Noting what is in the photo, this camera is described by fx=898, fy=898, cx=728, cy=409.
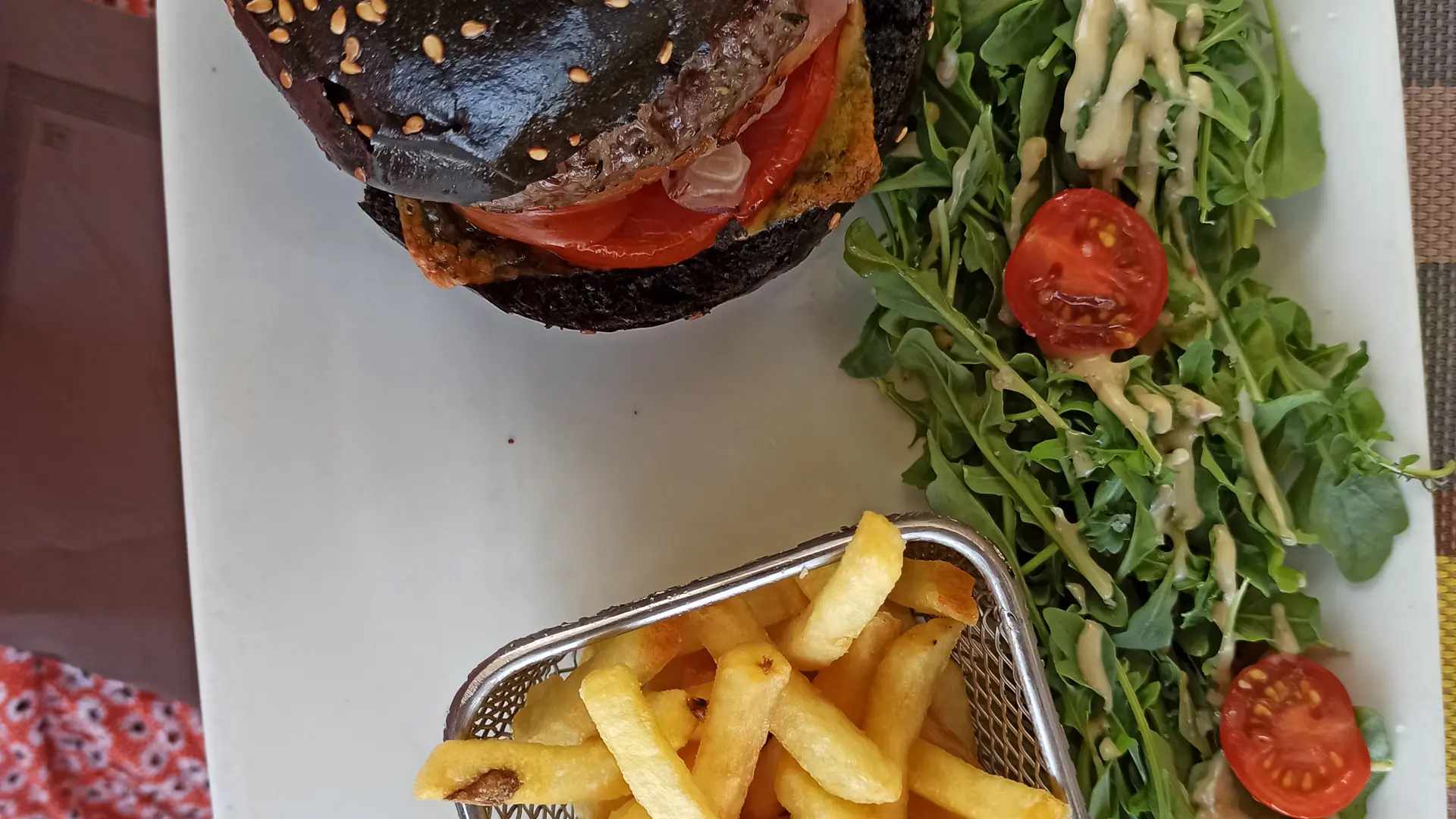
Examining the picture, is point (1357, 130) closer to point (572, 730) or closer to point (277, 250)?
point (572, 730)

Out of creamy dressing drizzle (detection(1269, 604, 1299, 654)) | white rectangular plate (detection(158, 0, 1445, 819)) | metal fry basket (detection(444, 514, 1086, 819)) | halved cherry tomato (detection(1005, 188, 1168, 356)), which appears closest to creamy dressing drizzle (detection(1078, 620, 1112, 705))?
metal fry basket (detection(444, 514, 1086, 819))

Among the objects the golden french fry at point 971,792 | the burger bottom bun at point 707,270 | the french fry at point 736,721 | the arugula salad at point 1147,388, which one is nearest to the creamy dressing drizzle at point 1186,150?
the arugula salad at point 1147,388

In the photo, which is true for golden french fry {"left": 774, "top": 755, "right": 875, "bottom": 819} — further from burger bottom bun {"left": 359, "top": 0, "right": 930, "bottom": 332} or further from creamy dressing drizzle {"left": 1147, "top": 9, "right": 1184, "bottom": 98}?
creamy dressing drizzle {"left": 1147, "top": 9, "right": 1184, "bottom": 98}

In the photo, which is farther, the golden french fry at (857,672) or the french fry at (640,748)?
the golden french fry at (857,672)

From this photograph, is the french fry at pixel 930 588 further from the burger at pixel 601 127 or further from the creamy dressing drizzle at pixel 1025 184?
the creamy dressing drizzle at pixel 1025 184

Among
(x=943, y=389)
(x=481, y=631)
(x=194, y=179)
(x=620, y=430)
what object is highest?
(x=194, y=179)

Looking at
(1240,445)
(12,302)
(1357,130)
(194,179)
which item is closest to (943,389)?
(1240,445)
